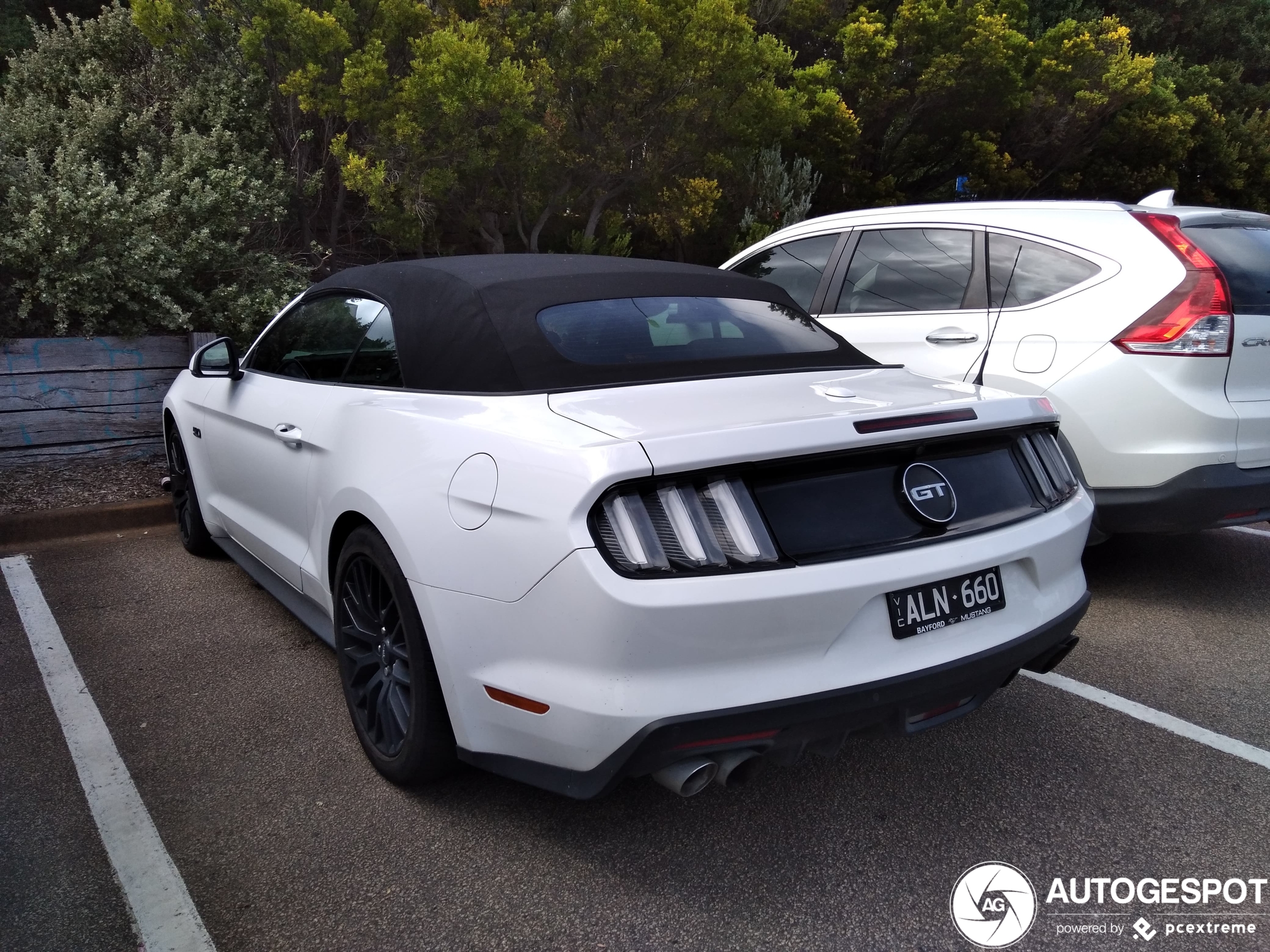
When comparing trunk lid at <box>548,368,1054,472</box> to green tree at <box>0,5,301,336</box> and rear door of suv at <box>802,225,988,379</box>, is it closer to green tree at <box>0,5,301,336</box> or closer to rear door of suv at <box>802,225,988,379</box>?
rear door of suv at <box>802,225,988,379</box>

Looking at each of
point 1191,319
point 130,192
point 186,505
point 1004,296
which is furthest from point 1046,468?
point 130,192

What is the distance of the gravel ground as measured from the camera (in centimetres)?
585

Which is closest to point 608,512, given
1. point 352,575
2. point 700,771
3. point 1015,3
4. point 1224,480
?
point 700,771

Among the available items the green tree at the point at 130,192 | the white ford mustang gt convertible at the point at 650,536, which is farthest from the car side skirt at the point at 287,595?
the green tree at the point at 130,192

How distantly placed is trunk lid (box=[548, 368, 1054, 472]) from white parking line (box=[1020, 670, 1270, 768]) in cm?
112

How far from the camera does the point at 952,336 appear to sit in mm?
4590

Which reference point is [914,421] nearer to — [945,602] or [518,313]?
[945,602]

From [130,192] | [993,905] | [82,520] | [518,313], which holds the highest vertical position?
[130,192]

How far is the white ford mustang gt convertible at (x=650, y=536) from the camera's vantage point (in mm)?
2082

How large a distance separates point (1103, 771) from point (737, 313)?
1.79 metres

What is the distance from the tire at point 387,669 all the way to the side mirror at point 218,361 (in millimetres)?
1602

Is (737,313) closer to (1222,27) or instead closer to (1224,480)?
(1224,480)

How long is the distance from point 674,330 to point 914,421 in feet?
3.20

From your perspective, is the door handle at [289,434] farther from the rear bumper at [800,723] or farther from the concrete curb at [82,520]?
the concrete curb at [82,520]
